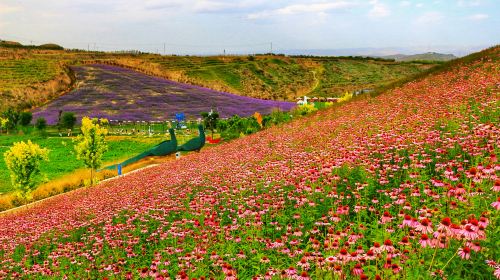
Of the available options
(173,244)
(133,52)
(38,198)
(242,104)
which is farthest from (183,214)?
(133,52)

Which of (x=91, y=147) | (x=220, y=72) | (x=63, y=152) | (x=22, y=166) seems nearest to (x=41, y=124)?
(x=63, y=152)

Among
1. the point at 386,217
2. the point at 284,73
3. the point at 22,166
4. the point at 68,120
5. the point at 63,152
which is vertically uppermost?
the point at 284,73

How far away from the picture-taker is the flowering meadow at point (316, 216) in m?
4.69

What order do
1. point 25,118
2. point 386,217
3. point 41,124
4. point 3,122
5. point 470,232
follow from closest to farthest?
point 470,232
point 386,217
point 3,122
point 41,124
point 25,118

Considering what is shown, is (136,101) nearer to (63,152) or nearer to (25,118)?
(25,118)

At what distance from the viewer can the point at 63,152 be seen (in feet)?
130

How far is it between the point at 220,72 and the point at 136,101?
1539 inches

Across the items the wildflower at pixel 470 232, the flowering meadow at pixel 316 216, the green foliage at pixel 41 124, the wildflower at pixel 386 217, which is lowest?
the green foliage at pixel 41 124

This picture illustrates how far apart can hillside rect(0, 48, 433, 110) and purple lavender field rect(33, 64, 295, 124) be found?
5327 mm

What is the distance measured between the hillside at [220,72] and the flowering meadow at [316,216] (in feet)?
185

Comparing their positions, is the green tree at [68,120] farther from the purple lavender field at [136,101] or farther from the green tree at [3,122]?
the green tree at [3,122]

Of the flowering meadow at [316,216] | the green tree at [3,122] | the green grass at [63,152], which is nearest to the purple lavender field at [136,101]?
the green tree at [3,122]

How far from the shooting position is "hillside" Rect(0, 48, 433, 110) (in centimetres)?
6719

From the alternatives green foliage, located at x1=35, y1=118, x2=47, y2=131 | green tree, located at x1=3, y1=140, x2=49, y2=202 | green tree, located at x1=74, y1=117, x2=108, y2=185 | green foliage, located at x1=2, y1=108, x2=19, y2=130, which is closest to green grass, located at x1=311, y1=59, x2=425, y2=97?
green foliage, located at x1=35, y1=118, x2=47, y2=131
